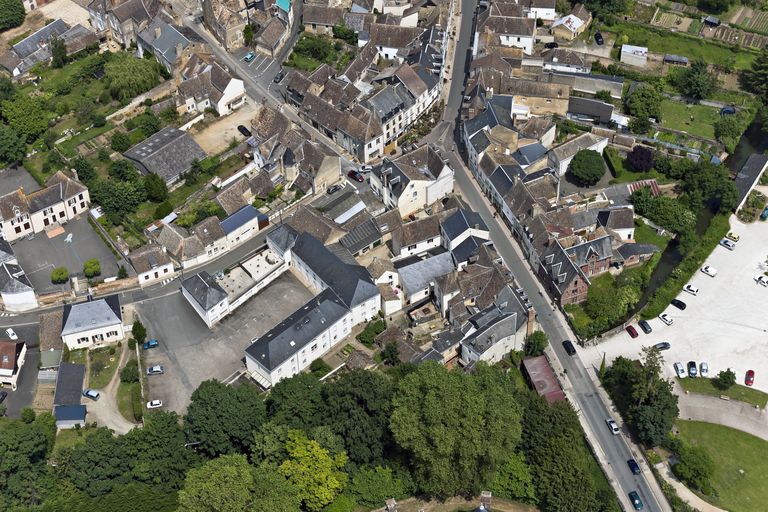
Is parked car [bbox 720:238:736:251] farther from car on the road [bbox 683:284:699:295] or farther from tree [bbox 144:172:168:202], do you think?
tree [bbox 144:172:168:202]

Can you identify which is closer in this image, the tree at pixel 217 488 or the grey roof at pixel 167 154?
the tree at pixel 217 488

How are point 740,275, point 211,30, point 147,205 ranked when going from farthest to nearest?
point 211,30 < point 147,205 < point 740,275

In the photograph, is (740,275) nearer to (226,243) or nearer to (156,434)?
(226,243)

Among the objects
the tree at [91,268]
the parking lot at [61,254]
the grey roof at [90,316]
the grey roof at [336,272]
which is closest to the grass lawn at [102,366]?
the grey roof at [90,316]

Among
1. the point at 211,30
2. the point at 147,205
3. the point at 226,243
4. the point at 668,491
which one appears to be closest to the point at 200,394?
the point at 226,243

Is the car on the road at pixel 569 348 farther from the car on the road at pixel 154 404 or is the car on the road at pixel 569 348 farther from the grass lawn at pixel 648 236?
the car on the road at pixel 154 404

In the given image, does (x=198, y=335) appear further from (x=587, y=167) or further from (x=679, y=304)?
(x=679, y=304)
